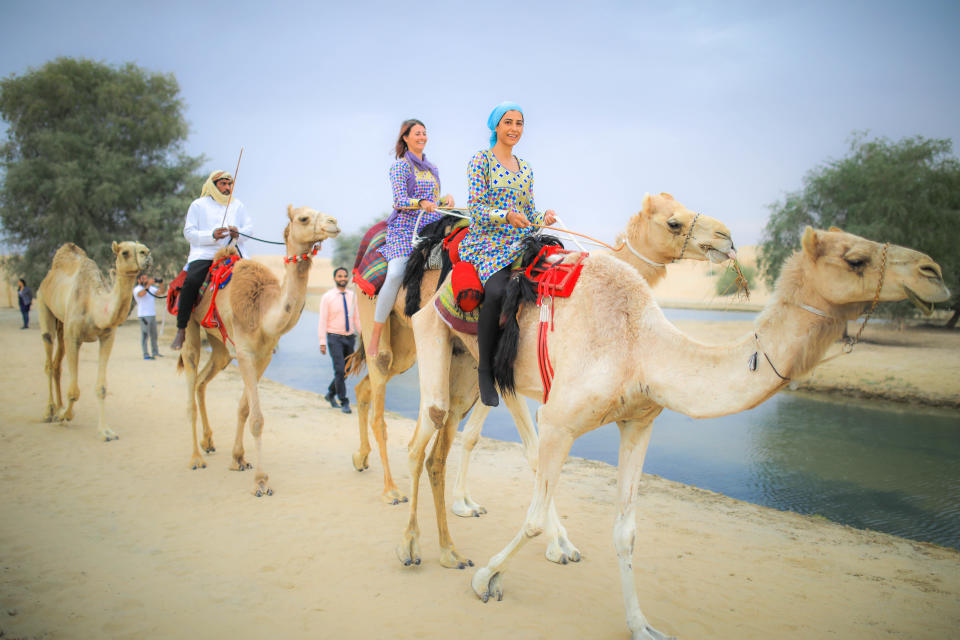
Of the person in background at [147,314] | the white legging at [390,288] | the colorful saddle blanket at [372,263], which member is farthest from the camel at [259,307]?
the person in background at [147,314]

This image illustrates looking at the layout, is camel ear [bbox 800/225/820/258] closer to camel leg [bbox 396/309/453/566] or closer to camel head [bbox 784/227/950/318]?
camel head [bbox 784/227/950/318]

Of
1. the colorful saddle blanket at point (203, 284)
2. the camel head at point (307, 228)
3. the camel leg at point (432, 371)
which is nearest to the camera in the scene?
the camel leg at point (432, 371)

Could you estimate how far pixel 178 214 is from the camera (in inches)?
1019

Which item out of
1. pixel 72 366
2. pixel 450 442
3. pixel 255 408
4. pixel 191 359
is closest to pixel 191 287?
pixel 191 359

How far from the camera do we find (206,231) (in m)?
7.40

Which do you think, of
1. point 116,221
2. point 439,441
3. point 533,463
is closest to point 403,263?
point 439,441

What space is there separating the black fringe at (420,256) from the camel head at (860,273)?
126 inches

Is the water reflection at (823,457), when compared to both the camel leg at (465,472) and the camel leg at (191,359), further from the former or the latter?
the camel leg at (191,359)

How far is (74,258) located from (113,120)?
1989cm

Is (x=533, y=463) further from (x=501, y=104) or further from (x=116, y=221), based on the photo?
(x=116, y=221)

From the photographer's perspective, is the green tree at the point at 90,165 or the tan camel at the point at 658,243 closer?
the tan camel at the point at 658,243

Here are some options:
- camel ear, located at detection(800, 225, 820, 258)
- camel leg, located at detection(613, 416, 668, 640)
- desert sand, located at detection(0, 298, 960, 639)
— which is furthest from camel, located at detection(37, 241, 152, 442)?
camel ear, located at detection(800, 225, 820, 258)

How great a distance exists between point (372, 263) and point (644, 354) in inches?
138

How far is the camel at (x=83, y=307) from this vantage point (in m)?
8.06
